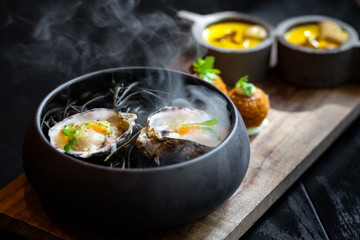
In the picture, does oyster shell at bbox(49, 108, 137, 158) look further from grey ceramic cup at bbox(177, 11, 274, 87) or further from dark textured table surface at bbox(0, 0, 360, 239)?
grey ceramic cup at bbox(177, 11, 274, 87)

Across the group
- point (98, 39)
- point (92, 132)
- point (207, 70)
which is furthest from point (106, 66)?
point (92, 132)

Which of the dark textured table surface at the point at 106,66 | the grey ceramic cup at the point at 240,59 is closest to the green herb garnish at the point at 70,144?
the dark textured table surface at the point at 106,66

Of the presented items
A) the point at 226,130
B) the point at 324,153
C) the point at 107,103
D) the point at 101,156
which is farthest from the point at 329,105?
the point at 101,156

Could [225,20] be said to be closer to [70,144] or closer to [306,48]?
[306,48]

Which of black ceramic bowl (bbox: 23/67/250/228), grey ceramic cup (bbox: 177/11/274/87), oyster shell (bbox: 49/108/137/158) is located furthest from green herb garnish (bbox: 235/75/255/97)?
oyster shell (bbox: 49/108/137/158)

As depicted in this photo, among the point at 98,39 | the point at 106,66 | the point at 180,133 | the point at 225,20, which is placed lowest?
the point at 106,66

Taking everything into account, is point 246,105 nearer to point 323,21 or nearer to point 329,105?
point 329,105
